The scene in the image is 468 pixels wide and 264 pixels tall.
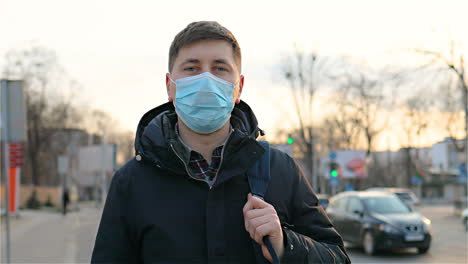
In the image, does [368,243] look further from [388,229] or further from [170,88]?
[170,88]

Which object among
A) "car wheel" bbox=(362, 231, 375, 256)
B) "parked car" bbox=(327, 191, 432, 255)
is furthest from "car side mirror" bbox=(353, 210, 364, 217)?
"car wheel" bbox=(362, 231, 375, 256)

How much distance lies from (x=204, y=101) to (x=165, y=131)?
0.21 m

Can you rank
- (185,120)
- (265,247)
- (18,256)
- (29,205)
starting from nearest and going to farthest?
(265,247) → (185,120) → (18,256) → (29,205)

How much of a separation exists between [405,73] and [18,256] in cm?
1816

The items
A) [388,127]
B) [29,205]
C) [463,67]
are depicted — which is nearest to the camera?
[463,67]

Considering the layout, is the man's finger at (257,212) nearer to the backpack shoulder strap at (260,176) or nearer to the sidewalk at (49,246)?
the backpack shoulder strap at (260,176)

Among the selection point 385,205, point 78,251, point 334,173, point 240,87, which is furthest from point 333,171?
point 240,87

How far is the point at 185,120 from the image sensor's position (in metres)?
2.49

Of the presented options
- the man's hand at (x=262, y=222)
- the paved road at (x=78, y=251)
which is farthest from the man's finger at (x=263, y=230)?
the paved road at (x=78, y=251)

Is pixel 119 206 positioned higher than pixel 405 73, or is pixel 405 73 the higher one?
pixel 405 73

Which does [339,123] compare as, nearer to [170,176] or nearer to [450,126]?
[450,126]

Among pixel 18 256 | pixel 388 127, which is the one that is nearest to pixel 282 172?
pixel 18 256

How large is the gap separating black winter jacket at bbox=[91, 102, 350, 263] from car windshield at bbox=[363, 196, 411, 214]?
44.3 feet

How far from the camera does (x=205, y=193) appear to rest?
226 cm
